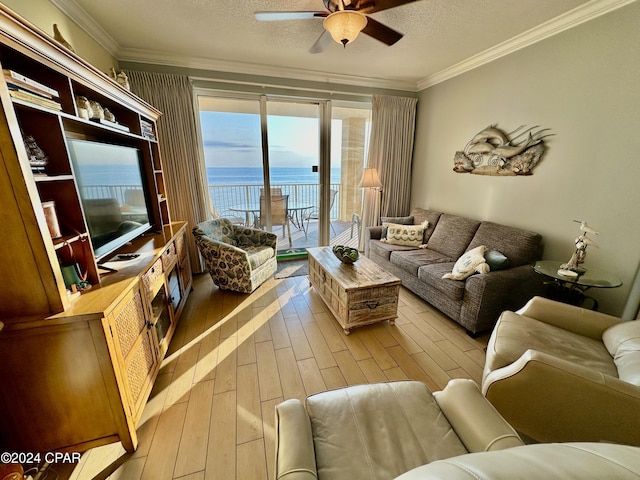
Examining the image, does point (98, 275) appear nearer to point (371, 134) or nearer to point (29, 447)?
point (29, 447)

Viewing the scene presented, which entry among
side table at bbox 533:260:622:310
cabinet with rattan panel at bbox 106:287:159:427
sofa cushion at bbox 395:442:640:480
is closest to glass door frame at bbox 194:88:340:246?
cabinet with rattan panel at bbox 106:287:159:427

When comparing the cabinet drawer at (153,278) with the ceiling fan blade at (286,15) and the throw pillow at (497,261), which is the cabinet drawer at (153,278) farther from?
the throw pillow at (497,261)

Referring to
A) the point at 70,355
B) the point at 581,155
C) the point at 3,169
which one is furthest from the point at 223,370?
the point at 581,155

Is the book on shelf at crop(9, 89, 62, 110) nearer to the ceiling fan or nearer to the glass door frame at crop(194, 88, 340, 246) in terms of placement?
the ceiling fan

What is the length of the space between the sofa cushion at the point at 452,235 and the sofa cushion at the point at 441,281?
1.04ft

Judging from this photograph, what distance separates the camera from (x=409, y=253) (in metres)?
3.12

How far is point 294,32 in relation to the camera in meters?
2.40

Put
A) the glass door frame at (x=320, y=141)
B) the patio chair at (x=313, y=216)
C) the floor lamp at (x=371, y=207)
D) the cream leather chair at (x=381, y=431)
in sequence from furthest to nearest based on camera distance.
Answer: the patio chair at (x=313, y=216), the floor lamp at (x=371, y=207), the glass door frame at (x=320, y=141), the cream leather chair at (x=381, y=431)

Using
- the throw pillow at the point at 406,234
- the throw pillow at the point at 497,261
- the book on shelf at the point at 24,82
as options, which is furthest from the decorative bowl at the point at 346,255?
the book on shelf at the point at 24,82

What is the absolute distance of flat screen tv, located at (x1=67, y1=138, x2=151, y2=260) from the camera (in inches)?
60.9

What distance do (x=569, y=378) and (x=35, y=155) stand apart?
101 inches

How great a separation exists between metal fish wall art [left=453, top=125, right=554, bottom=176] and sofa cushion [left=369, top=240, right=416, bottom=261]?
124cm

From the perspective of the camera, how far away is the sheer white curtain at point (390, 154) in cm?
386

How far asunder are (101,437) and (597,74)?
4.12 m
